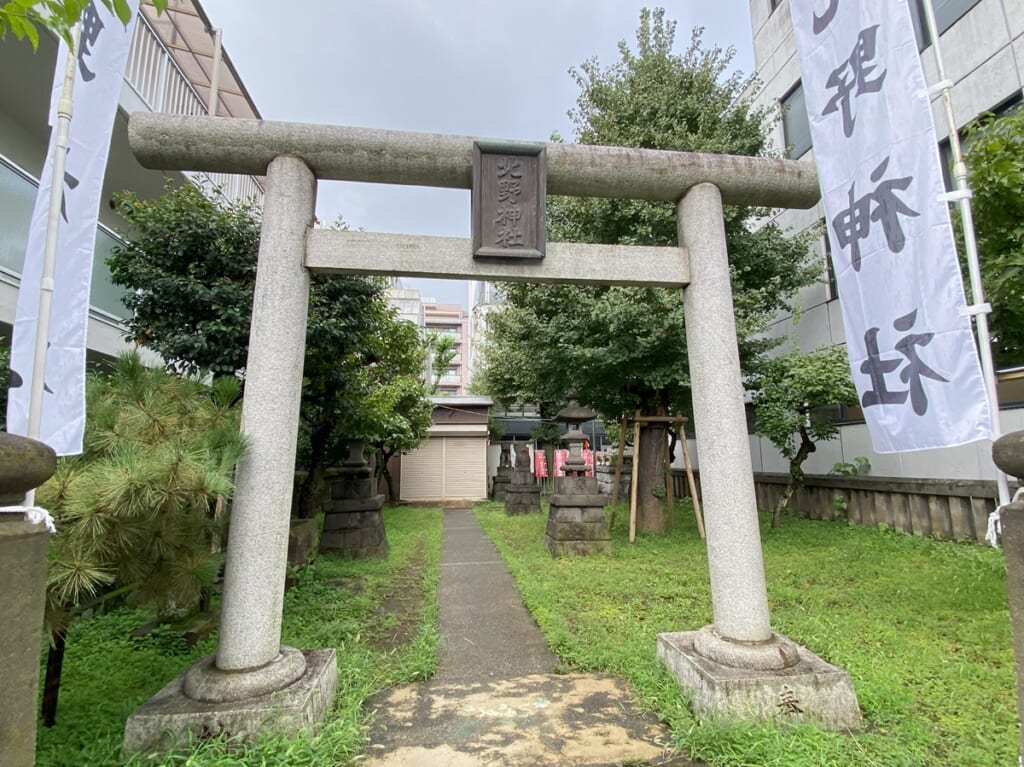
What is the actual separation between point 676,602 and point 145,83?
405 inches

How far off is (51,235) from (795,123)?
13.1 m

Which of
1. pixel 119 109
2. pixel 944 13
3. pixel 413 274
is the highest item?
pixel 944 13

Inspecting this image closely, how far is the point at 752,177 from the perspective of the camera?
12.9 ft

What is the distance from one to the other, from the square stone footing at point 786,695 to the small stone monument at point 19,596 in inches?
121

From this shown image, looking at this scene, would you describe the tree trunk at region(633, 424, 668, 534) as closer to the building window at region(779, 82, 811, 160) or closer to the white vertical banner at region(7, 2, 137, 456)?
the building window at region(779, 82, 811, 160)

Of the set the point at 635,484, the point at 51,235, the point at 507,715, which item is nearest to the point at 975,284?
the point at 507,715

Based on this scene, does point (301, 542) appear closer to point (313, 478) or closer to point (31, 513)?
point (313, 478)

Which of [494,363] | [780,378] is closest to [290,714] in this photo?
[780,378]

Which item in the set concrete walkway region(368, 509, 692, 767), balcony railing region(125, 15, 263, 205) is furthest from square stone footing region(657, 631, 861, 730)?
balcony railing region(125, 15, 263, 205)

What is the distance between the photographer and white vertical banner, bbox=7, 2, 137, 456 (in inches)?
109

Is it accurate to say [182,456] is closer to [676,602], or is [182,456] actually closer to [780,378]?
[676,602]

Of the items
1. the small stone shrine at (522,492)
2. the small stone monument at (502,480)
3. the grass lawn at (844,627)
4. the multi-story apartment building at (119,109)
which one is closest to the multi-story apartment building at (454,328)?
the small stone monument at (502,480)

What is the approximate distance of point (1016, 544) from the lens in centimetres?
170

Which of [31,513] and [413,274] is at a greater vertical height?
[413,274]
